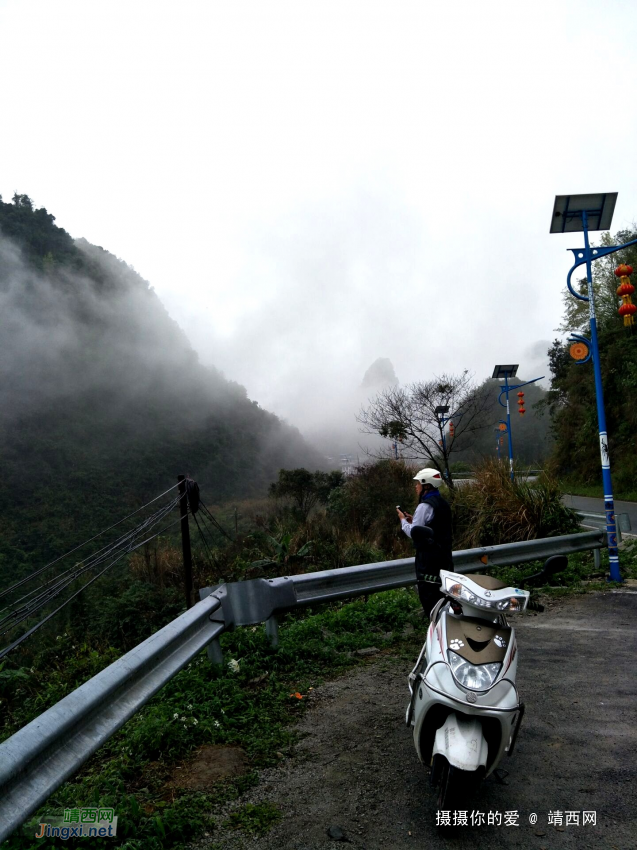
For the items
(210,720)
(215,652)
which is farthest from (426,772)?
(215,652)

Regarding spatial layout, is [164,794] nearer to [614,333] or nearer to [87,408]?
[614,333]

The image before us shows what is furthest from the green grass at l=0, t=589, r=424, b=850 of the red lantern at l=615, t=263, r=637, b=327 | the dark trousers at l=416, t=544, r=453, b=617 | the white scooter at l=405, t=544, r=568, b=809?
the red lantern at l=615, t=263, r=637, b=327

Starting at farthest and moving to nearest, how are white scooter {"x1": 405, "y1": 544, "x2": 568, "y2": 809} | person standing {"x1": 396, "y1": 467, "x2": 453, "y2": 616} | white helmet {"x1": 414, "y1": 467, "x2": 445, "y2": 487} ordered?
white helmet {"x1": 414, "y1": 467, "x2": 445, "y2": 487} → person standing {"x1": 396, "y1": 467, "x2": 453, "y2": 616} → white scooter {"x1": 405, "y1": 544, "x2": 568, "y2": 809}

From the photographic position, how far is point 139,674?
12.6 ft

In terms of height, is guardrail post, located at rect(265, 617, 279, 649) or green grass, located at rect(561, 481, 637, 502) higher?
guardrail post, located at rect(265, 617, 279, 649)

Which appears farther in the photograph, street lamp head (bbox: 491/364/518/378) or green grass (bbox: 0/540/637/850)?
street lamp head (bbox: 491/364/518/378)

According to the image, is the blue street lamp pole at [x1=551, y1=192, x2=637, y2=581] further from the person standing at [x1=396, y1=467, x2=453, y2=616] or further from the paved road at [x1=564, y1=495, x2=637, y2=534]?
the paved road at [x1=564, y1=495, x2=637, y2=534]

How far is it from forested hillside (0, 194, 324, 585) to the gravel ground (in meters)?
49.9

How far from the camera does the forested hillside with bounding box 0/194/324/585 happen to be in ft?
214

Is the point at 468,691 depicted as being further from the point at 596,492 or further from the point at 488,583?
the point at 596,492

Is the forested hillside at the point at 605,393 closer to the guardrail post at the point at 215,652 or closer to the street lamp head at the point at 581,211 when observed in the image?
the street lamp head at the point at 581,211

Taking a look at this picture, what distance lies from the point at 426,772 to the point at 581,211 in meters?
8.77

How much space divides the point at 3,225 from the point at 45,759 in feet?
314

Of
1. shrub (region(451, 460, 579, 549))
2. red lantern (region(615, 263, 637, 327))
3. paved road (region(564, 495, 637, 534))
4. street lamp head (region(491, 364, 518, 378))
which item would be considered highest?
red lantern (region(615, 263, 637, 327))
